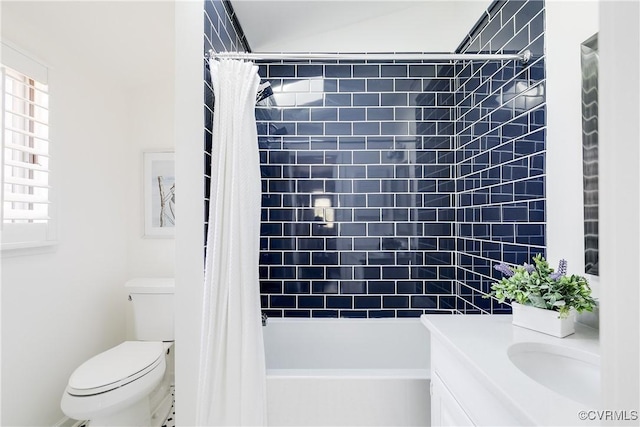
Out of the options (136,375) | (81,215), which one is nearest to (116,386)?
(136,375)

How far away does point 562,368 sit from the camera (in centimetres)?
112

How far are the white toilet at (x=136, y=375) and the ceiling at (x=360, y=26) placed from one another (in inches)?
79.1

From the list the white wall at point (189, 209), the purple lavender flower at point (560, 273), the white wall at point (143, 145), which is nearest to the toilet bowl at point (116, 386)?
the white wall at point (189, 209)

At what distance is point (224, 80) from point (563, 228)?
1.65 metres

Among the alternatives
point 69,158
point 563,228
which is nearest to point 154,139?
point 69,158

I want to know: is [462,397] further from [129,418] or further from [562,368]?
[129,418]

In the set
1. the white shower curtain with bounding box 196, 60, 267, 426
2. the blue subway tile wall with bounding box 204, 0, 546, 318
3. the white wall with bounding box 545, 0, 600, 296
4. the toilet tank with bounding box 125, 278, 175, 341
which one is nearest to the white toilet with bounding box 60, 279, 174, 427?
the toilet tank with bounding box 125, 278, 175, 341

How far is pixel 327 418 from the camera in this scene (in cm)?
172

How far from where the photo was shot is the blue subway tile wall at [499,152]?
1.62m

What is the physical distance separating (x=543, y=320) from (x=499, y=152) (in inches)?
38.3

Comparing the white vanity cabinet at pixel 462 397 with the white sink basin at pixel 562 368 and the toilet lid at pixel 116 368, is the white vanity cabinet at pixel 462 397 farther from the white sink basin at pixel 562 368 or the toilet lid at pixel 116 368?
the toilet lid at pixel 116 368

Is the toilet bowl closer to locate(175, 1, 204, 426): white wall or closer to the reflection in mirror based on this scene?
locate(175, 1, 204, 426): white wall

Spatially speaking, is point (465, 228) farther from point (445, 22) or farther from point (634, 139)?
point (634, 139)

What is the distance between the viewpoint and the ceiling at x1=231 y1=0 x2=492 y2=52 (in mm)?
2516
